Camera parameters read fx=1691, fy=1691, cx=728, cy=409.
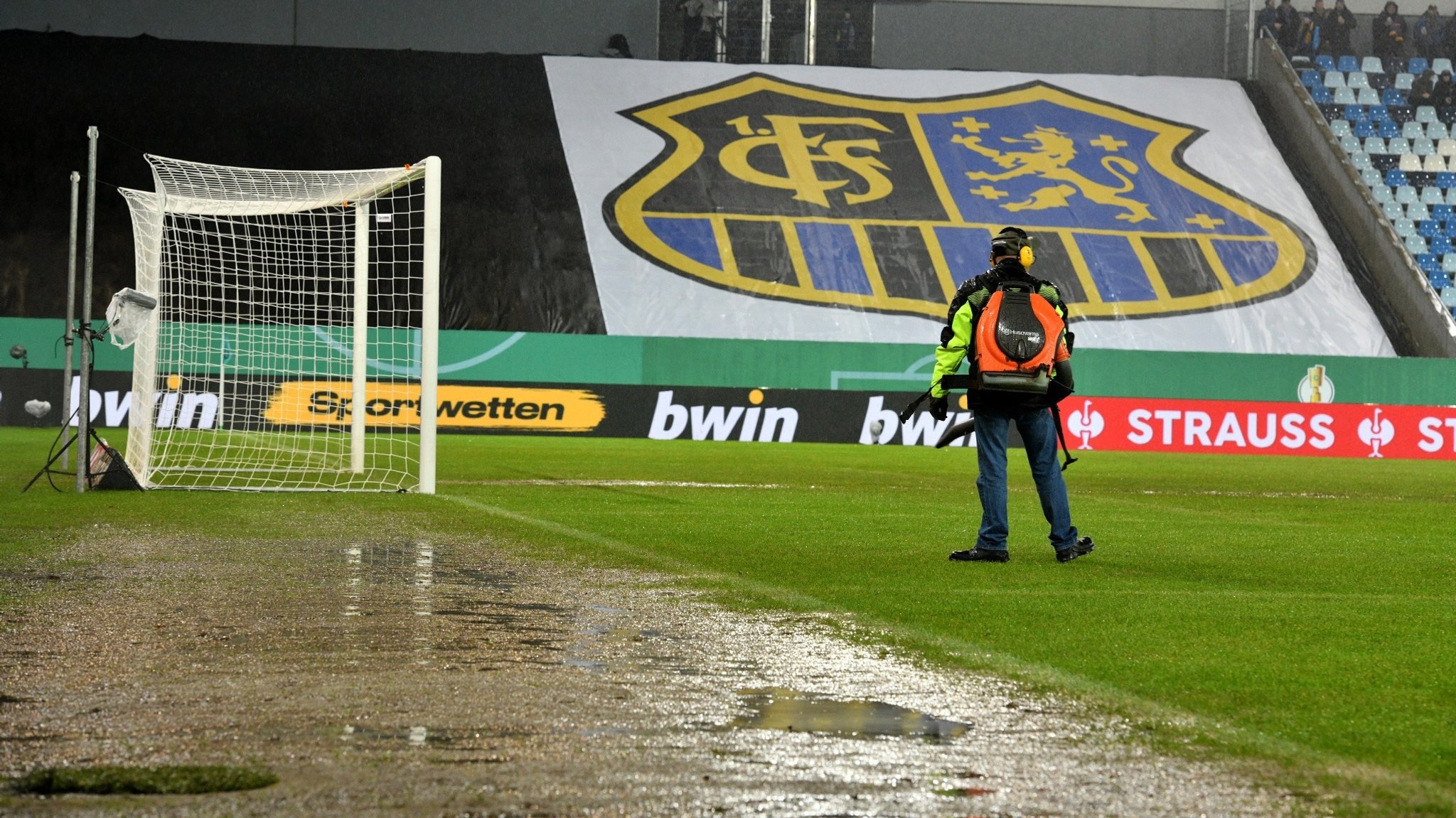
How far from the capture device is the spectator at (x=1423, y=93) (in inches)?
1497

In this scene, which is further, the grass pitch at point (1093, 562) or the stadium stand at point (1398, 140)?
the stadium stand at point (1398, 140)

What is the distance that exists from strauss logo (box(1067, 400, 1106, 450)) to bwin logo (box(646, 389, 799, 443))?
4292 mm

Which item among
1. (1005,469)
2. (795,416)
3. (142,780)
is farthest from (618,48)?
(142,780)

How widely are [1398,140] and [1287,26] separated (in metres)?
3.53

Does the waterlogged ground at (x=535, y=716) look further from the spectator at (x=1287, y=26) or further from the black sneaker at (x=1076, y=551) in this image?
the spectator at (x=1287, y=26)

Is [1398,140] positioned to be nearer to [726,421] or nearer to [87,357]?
[726,421]

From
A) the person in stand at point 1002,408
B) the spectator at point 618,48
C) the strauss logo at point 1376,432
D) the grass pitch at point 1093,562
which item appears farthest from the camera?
the spectator at point 618,48

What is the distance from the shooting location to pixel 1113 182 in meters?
35.3

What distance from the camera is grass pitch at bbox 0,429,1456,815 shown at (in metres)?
4.59

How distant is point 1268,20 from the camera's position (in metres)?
38.1

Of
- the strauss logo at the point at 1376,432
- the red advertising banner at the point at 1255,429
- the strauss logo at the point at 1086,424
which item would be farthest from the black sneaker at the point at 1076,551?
the strauss logo at the point at 1376,432

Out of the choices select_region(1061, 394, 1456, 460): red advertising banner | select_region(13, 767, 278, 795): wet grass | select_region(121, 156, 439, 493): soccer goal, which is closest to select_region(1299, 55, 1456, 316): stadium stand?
select_region(1061, 394, 1456, 460): red advertising banner

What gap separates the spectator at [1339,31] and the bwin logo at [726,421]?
62.3 feet

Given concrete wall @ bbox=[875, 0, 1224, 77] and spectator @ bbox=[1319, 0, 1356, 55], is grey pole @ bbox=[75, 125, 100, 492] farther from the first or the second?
spectator @ bbox=[1319, 0, 1356, 55]
